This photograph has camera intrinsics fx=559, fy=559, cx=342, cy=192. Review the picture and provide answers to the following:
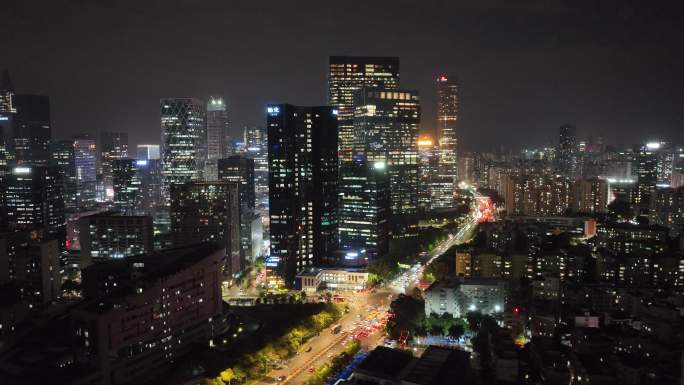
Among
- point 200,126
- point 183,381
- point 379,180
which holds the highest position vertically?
point 200,126

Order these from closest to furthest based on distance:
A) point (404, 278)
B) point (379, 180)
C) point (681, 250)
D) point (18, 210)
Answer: point (681, 250)
point (404, 278)
point (379, 180)
point (18, 210)

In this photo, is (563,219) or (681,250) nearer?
(681,250)

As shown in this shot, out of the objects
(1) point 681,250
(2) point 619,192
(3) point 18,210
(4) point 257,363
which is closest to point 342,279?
(4) point 257,363

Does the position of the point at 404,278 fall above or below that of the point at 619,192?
below

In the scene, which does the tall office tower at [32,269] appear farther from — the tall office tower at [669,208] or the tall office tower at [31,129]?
the tall office tower at [669,208]

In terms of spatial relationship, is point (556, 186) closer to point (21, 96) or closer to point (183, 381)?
point (183, 381)

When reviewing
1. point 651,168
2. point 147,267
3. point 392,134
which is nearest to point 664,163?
point 651,168

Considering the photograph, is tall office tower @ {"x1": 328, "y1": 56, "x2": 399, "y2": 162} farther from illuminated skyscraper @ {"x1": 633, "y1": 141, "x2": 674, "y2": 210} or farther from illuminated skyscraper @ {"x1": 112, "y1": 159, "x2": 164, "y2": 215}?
illuminated skyscraper @ {"x1": 633, "y1": 141, "x2": 674, "y2": 210}

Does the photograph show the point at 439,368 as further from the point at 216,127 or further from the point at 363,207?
the point at 216,127

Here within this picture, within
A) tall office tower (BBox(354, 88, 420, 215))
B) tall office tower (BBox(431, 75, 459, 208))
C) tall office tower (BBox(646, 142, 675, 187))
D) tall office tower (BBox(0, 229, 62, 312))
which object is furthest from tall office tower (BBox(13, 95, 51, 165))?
tall office tower (BBox(646, 142, 675, 187))
